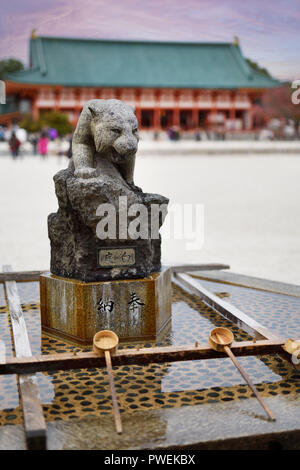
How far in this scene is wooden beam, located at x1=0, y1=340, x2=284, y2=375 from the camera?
2625mm

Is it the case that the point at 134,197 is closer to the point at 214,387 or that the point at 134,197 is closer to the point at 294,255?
the point at 214,387

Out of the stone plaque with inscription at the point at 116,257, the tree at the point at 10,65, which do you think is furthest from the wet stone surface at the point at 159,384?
the tree at the point at 10,65

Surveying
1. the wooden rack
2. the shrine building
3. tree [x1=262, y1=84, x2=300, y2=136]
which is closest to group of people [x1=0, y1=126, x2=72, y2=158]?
the shrine building

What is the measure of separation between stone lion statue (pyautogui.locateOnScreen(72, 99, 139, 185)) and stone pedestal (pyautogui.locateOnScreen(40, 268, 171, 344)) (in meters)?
0.66

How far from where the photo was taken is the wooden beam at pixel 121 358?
103 inches

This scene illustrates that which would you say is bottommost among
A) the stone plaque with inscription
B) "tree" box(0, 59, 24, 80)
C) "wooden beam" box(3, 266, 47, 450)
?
"wooden beam" box(3, 266, 47, 450)

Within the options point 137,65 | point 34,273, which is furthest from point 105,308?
point 137,65

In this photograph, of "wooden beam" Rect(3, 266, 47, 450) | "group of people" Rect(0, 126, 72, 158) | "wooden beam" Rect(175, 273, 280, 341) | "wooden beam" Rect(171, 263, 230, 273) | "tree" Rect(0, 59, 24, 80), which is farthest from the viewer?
"tree" Rect(0, 59, 24, 80)

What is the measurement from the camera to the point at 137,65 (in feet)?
135

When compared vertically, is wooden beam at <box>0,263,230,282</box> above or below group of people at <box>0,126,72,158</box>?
below

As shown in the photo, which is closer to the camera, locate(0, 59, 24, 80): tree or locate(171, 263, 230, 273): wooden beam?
locate(171, 263, 230, 273): wooden beam

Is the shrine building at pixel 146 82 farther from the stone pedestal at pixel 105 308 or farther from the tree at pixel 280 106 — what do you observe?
the stone pedestal at pixel 105 308

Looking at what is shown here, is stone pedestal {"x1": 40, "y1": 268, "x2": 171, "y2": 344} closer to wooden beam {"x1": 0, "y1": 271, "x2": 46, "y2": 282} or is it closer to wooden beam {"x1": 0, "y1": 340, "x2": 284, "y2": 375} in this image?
wooden beam {"x1": 0, "y1": 340, "x2": 284, "y2": 375}
